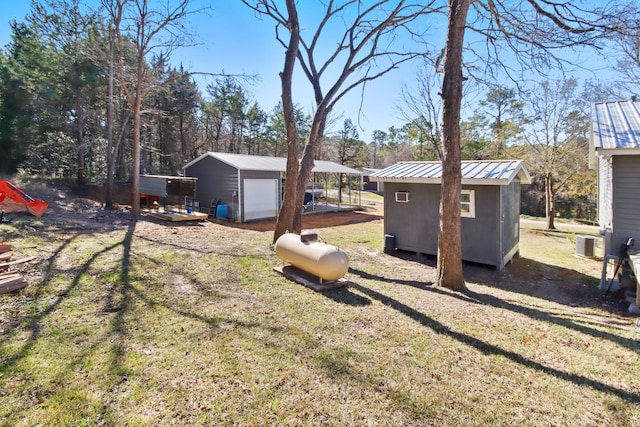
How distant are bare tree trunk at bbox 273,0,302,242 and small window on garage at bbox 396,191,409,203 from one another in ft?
9.42

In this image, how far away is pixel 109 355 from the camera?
308 centimetres

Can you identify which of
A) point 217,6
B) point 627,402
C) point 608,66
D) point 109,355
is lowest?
point 627,402

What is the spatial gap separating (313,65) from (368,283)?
6.13 metres

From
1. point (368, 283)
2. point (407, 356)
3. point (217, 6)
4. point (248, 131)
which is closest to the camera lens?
point (407, 356)

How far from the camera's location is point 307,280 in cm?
555

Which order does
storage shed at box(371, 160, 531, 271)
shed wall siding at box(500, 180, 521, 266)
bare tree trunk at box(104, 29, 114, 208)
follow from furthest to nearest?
bare tree trunk at box(104, 29, 114, 208) → shed wall siding at box(500, 180, 521, 266) → storage shed at box(371, 160, 531, 271)

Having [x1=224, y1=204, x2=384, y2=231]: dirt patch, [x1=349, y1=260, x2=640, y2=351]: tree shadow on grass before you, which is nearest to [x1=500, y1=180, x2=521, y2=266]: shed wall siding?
[x1=349, y1=260, x2=640, y2=351]: tree shadow on grass

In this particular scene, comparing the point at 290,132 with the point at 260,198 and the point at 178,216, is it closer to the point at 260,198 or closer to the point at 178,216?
the point at 178,216

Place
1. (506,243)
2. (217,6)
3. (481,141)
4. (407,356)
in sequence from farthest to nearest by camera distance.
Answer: (481,141) → (217,6) → (506,243) → (407,356)

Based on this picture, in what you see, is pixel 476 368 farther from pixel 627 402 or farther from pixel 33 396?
pixel 33 396

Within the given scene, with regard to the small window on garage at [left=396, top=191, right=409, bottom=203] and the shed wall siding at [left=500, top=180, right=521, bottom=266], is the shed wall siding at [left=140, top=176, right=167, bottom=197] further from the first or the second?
the shed wall siding at [left=500, top=180, right=521, bottom=266]

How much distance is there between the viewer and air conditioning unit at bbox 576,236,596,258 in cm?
972

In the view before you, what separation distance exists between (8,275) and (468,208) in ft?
28.8

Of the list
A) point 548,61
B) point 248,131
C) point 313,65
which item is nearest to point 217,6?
point 313,65
